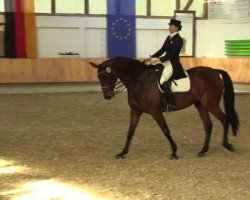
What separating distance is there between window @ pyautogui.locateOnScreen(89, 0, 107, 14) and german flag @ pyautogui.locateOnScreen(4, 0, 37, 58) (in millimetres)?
2061

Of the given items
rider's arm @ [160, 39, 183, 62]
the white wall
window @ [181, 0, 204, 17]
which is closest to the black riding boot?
rider's arm @ [160, 39, 183, 62]

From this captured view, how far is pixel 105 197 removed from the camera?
14.5ft

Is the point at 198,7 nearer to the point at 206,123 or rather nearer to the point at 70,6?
the point at 70,6

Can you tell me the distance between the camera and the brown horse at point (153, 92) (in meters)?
6.06

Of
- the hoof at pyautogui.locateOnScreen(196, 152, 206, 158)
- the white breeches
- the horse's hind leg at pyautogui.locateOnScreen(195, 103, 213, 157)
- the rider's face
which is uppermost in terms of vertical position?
the rider's face

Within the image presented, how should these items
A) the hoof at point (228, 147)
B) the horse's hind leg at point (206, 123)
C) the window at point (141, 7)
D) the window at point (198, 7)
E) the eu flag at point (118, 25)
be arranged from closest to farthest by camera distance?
the horse's hind leg at point (206, 123), the hoof at point (228, 147), the eu flag at point (118, 25), the window at point (141, 7), the window at point (198, 7)

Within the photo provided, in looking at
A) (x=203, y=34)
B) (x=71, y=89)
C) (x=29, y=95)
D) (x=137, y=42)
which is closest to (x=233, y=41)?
(x=203, y=34)

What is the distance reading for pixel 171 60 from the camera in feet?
20.1

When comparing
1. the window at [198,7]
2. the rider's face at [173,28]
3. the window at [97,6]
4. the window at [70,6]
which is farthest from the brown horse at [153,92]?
the window at [198,7]

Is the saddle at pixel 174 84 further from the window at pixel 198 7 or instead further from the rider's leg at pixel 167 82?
the window at pixel 198 7

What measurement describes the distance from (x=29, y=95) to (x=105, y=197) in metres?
10.3

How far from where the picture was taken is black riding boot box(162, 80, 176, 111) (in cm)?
609

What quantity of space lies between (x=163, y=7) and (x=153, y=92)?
11525mm

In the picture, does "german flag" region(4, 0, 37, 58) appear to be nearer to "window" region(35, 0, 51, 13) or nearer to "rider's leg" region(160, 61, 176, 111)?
"window" region(35, 0, 51, 13)
